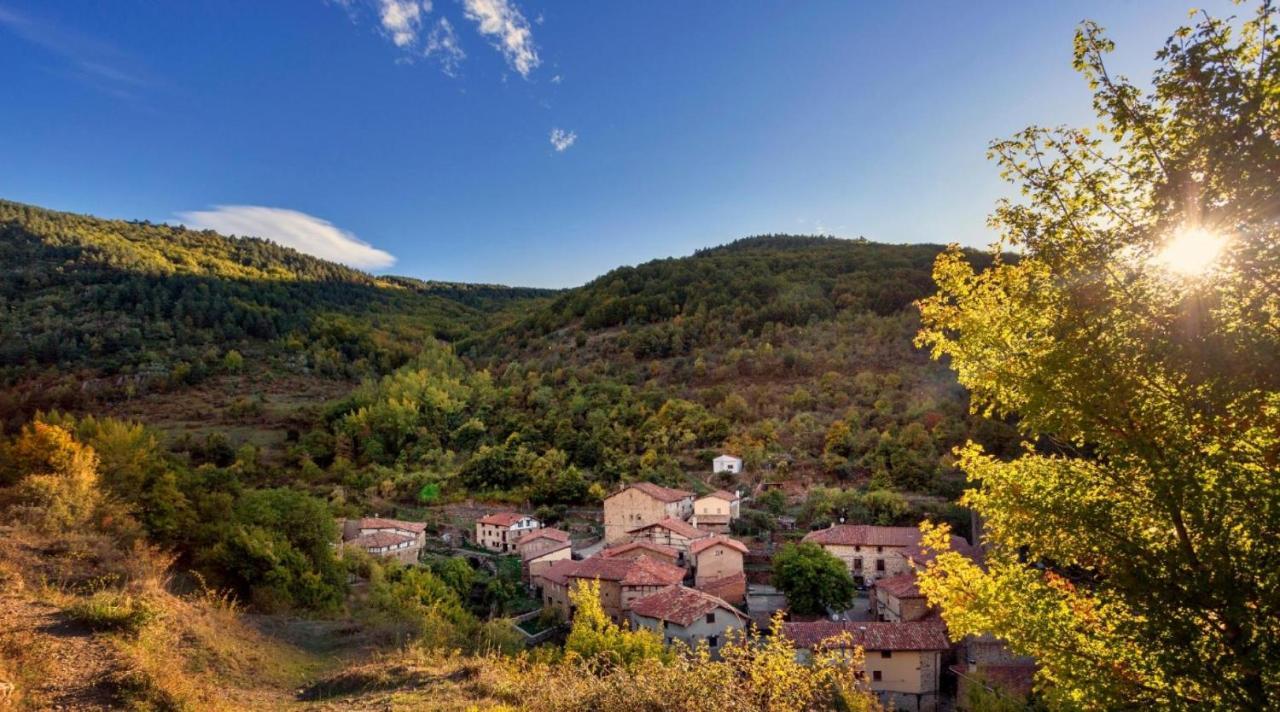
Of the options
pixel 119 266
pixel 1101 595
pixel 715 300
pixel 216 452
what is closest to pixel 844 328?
pixel 715 300

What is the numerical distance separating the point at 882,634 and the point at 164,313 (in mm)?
102747

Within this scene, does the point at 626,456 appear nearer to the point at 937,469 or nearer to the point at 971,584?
the point at 937,469

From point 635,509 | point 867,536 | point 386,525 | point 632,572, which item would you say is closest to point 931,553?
point 867,536

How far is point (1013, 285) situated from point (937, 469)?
34510 millimetres

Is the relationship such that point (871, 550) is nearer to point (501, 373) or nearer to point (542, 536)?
point (542, 536)

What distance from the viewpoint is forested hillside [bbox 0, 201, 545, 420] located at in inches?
2704

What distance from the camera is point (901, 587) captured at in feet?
72.5

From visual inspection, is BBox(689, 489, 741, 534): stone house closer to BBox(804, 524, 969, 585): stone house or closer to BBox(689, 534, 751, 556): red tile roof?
BBox(689, 534, 751, 556): red tile roof

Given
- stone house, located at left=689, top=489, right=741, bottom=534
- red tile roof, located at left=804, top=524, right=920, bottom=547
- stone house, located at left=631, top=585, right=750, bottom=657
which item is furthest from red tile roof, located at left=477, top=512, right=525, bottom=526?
red tile roof, located at left=804, top=524, right=920, bottom=547

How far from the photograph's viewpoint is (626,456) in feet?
151

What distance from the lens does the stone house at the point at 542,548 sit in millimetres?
31078

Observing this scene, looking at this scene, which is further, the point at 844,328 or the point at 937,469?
the point at 844,328

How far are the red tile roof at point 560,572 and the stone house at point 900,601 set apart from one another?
12.8 m

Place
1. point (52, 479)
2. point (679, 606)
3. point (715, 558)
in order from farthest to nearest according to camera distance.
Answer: point (715, 558) → point (679, 606) → point (52, 479)
